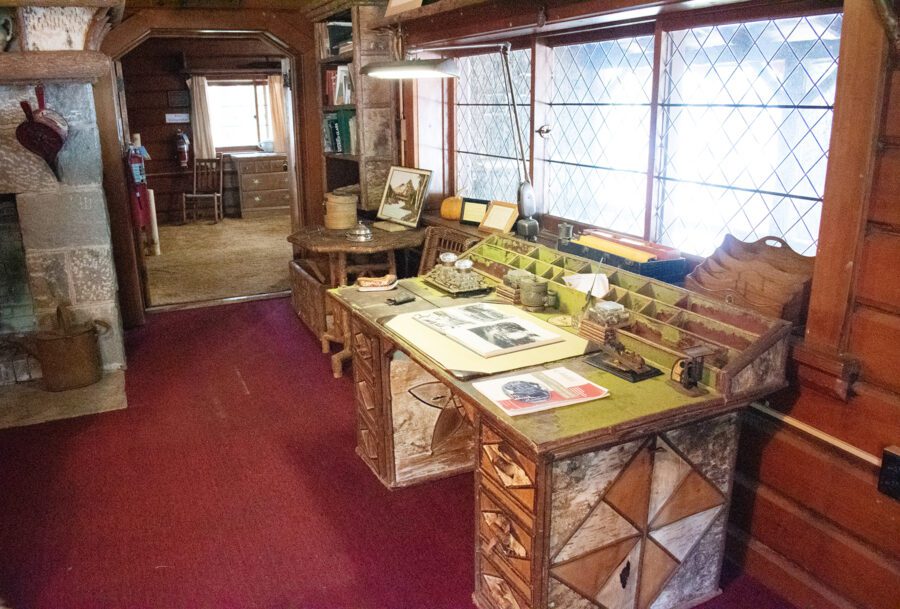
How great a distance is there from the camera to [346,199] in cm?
488

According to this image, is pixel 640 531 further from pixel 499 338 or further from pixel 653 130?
pixel 653 130

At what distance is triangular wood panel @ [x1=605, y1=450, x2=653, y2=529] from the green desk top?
168 mm

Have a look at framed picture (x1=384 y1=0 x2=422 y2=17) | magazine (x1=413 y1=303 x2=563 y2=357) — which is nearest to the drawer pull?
magazine (x1=413 y1=303 x2=563 y2=357)

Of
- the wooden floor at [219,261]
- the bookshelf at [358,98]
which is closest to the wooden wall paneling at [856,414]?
the bookshelf at [358,98]

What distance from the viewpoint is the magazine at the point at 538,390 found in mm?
2008

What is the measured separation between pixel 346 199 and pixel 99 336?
1.72 metres

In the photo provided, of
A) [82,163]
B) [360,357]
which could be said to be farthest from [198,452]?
[82,163]

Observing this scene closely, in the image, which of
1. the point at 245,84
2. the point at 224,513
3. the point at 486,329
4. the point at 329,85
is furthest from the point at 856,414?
the point at 245,84

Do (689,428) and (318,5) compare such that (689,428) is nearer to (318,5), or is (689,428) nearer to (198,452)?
(198,452)

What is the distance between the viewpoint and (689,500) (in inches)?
89.2

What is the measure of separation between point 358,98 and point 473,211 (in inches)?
47.9

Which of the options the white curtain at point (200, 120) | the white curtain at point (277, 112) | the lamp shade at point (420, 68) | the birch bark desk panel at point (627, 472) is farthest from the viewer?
the white curtain at point (277, 112)

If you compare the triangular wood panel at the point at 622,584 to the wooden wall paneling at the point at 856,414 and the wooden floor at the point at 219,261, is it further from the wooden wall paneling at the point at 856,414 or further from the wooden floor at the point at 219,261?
the wooden floor at the point at 219,261

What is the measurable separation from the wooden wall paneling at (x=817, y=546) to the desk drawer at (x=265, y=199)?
855cm
